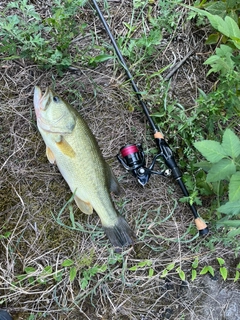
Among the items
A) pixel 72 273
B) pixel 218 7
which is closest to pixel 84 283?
pixel 72 273

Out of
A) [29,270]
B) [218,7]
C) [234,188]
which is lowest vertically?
[29,270]

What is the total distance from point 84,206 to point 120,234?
347mm

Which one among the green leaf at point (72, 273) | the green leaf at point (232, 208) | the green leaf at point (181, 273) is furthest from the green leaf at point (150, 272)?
the green leaf at point (232, 208)

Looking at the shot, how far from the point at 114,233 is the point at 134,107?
3.34ft

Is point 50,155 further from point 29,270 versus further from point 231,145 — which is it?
point 231,145

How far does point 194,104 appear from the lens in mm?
3141

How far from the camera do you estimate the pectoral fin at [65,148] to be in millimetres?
2582

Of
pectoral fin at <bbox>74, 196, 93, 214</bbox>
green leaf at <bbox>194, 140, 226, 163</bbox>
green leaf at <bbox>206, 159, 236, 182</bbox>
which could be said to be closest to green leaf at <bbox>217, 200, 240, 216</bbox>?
green leaf at <bbox>206, 159, 236, 182</bbox>

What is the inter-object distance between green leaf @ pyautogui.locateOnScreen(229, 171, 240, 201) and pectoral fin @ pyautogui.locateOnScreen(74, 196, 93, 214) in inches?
39.6

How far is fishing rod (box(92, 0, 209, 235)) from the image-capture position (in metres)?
2.83

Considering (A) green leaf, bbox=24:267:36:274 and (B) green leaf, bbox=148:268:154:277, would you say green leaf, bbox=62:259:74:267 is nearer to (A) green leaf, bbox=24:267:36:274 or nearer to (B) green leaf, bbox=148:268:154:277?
(A) green leaf, bbox=24:267:36:274

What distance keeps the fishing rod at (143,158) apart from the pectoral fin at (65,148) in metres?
0.43

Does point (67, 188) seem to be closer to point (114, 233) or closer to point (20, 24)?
point (114, 233)

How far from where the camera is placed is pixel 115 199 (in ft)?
9.71
